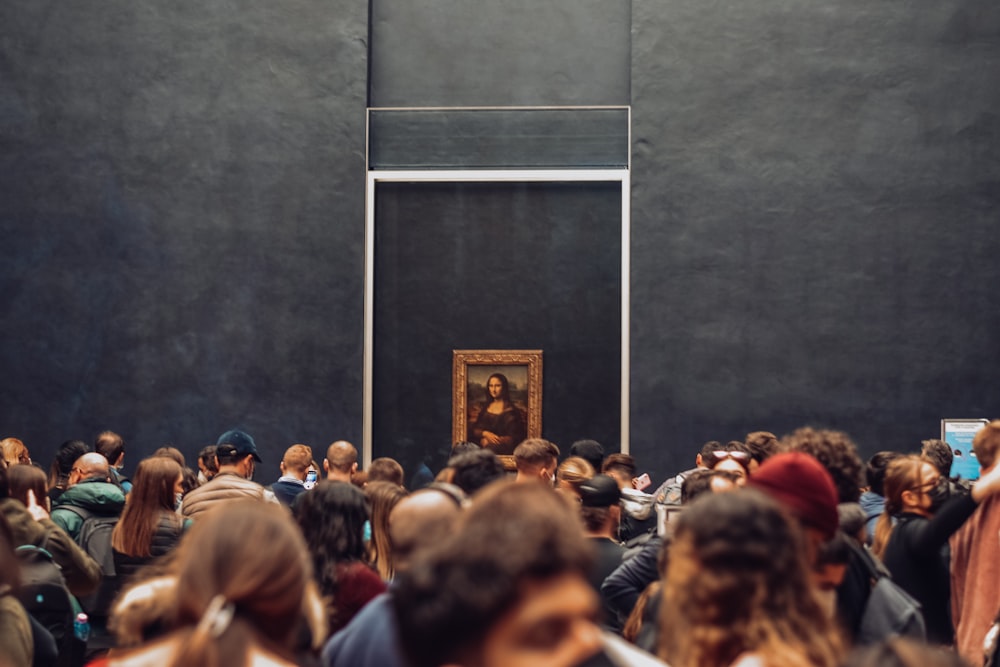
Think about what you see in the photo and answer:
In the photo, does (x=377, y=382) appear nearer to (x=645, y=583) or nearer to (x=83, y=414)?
(x=83, y=414)

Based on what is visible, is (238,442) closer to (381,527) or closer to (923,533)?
(381,527)

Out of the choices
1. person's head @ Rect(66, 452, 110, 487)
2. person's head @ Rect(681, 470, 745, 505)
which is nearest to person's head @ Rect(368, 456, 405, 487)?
person's head @ Rect(66, 452, 110, 487)

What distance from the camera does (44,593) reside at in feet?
18.4

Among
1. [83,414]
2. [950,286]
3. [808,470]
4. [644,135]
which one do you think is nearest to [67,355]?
[83,414]

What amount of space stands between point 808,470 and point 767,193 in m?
12.3

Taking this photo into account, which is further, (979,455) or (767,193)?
(767,193)

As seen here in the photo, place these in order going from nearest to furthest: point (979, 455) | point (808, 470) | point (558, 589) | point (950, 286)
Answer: point (558, 589) → point (808, 470) → point (979, 455) → point (950, 286)

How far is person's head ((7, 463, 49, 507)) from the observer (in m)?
6.44

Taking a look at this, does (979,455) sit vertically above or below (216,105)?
below

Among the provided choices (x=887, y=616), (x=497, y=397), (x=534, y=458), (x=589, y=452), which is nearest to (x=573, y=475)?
(x=534, y=458)

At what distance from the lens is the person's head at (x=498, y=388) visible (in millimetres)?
15531

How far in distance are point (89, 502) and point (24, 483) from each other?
1616 millimetres

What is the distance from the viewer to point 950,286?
15.1 metres

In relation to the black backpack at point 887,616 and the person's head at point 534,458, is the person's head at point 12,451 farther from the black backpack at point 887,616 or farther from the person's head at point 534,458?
the black backpack at point 887,616
